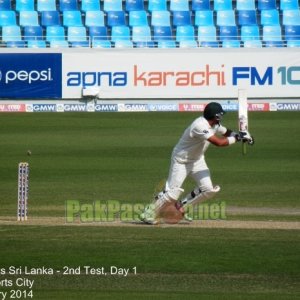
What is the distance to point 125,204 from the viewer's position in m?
16.9

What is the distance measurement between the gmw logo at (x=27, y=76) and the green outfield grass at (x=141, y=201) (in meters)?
1.22

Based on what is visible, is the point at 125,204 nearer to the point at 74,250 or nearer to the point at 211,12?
the point at 74,250

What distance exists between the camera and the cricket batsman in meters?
14.0

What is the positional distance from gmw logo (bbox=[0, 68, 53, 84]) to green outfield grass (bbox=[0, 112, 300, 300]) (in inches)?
48.0

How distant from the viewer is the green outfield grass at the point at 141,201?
34.5ft

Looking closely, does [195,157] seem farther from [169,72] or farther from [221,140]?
[169,72]

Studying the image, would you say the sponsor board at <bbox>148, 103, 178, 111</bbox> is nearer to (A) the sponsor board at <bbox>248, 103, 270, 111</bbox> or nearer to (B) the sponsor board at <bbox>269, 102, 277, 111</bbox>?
(A) the sponsor board at <bbox>248, 103, 270, 111</bbox>

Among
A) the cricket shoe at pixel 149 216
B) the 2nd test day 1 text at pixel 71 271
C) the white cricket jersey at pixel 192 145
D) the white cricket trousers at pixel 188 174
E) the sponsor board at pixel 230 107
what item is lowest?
the 2nd test day 1 text at pixel 71 271

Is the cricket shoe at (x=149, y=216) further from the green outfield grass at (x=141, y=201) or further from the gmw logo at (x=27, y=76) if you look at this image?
the gmw logo at (x=27, y=76)

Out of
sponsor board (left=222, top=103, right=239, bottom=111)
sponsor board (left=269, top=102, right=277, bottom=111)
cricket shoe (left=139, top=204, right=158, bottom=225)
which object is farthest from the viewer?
sponsor board (left=269, top=102, right=277, bottom=111)

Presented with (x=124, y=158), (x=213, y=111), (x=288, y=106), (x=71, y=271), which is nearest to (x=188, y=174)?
(x=213, y=111)

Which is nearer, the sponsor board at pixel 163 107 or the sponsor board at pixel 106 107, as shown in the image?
the sponsor board at pixel 106 107

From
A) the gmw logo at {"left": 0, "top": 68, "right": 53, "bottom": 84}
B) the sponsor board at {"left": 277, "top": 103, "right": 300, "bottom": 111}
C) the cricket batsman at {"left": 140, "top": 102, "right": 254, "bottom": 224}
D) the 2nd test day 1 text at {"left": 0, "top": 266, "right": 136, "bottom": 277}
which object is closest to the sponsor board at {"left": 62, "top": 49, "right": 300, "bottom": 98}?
the gmw logo at {"left": 0, "top": 68, "right": 53, "bottom": 84}

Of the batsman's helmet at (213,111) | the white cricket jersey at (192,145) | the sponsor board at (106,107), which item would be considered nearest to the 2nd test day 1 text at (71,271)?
the white cricket jersey at (192,145)
